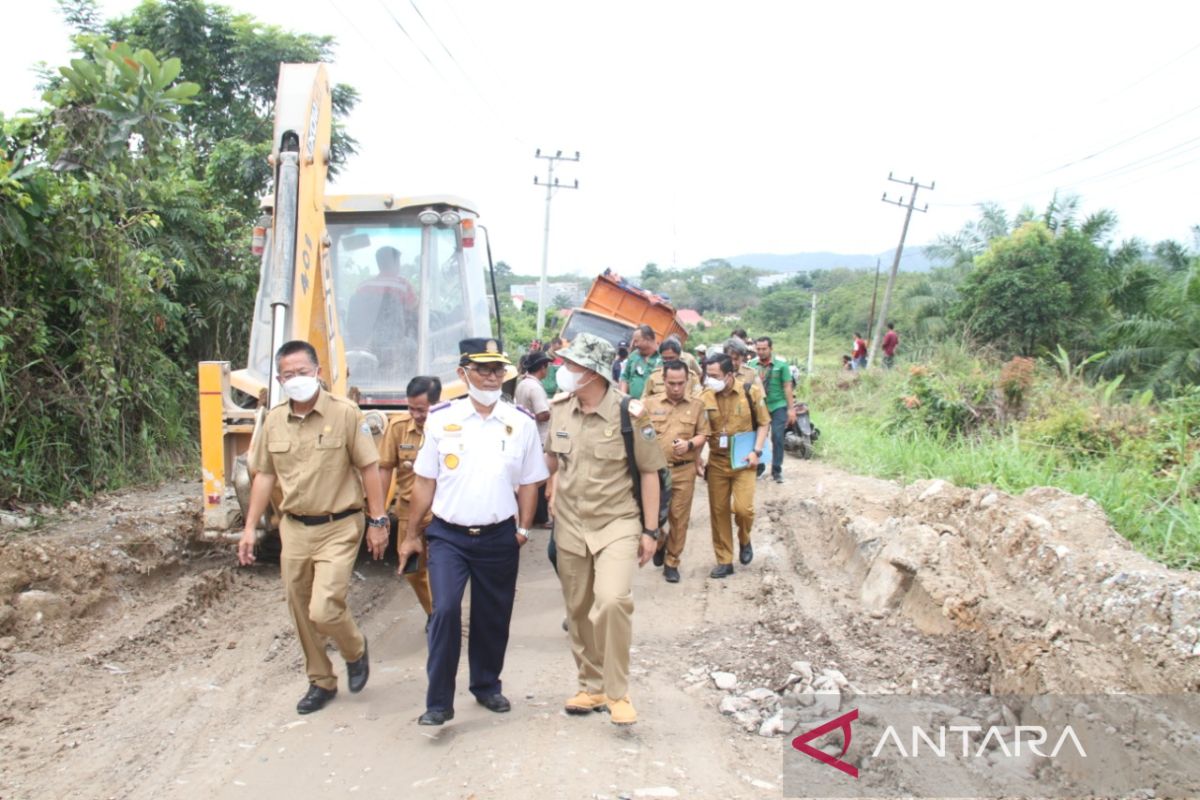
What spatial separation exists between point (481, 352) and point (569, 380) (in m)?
1.03

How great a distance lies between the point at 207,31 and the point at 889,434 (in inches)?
573

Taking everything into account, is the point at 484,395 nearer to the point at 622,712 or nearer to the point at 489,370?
the point at 489,370

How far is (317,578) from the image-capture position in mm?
4641

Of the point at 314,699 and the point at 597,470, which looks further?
the point at 314,699

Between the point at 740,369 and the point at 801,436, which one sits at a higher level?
the point at 740,369

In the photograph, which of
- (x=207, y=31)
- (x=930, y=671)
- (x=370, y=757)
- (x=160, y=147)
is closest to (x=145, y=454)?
(x=160, y=147)

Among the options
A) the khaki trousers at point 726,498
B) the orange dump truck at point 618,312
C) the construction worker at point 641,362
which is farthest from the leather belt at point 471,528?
the orange dump truck at point 618,312

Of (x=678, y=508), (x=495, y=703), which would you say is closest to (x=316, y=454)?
(x=495, y=703)

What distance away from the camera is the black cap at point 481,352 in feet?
14.7

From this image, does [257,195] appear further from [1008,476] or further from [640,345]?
[1008,476]

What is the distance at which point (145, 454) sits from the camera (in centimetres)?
936

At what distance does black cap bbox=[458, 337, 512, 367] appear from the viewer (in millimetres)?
4484

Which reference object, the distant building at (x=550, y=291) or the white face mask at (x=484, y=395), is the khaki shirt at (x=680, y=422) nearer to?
the white face mask at (x=484, y=395)

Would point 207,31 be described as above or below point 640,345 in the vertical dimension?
above
